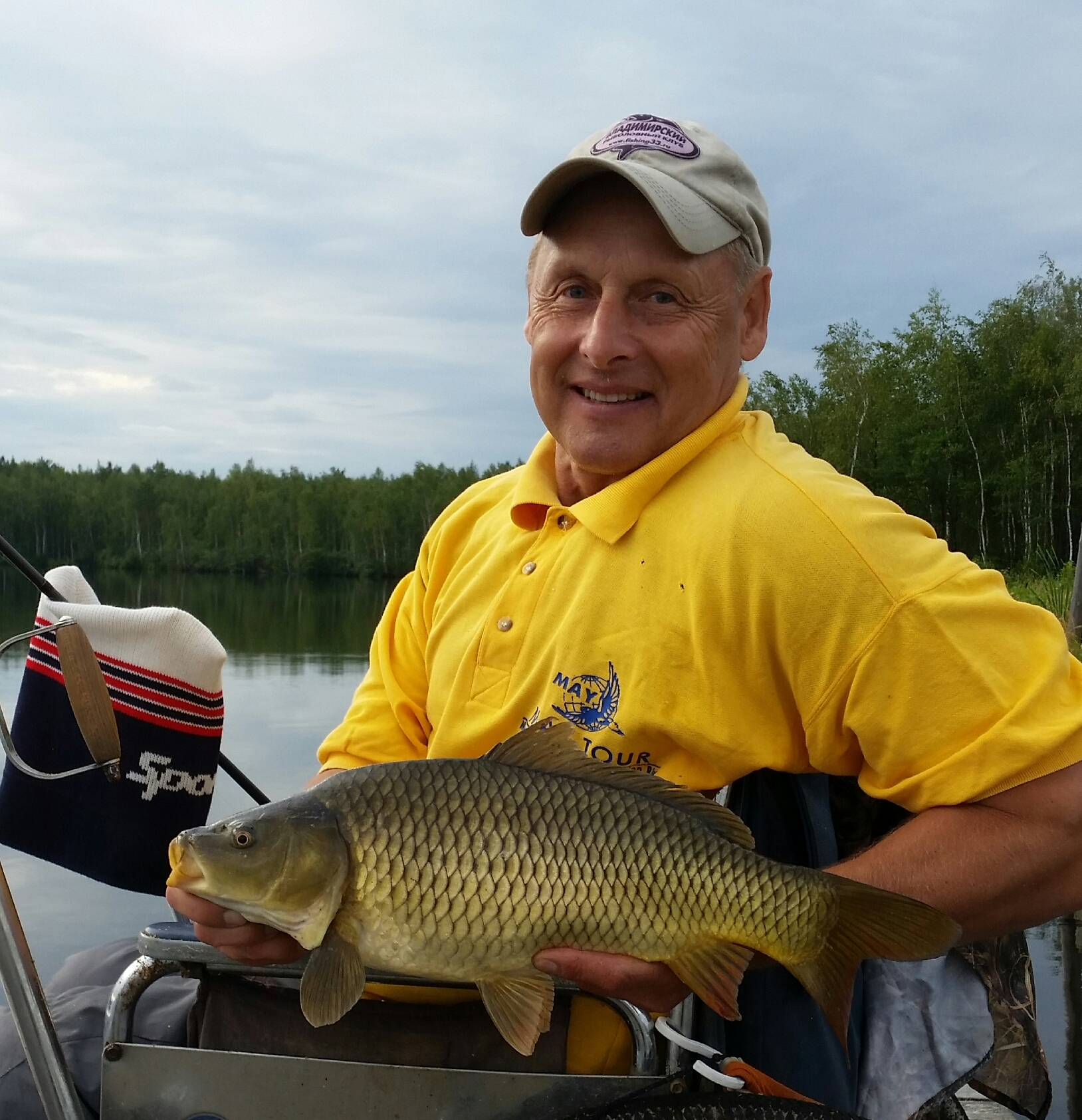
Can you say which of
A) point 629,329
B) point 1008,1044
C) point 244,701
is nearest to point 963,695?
point 1008,1044

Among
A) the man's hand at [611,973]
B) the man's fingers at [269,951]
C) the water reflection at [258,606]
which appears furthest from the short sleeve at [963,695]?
the water reflection at [258,606]

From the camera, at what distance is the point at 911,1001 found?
1.88m

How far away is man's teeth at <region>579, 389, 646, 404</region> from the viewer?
7.18 feet

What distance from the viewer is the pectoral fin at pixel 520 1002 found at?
1.65m

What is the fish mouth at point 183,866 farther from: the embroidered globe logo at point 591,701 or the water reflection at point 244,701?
the water reflection at point 244,701

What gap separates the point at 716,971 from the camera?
166 cm

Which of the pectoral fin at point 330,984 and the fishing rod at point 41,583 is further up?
the fishing rod at point 41,583

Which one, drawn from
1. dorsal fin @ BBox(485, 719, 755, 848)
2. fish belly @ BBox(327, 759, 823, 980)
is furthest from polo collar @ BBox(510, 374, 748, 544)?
fish belly @ BBox(327, 759, 823, 980)

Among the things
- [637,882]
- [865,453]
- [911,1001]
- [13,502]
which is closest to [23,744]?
[637,882]

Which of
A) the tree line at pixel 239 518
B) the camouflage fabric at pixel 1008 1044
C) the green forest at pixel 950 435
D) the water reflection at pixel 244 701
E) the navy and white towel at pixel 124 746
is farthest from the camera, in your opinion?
the tree line at pixel 239 518

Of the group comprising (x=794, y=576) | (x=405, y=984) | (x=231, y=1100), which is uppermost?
(x=794, y=576)

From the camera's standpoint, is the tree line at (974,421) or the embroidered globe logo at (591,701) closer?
the embroidered globe logo at (591,701)

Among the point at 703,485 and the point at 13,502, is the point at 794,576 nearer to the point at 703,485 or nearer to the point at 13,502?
the point at 703,485

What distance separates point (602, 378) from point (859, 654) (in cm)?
79
